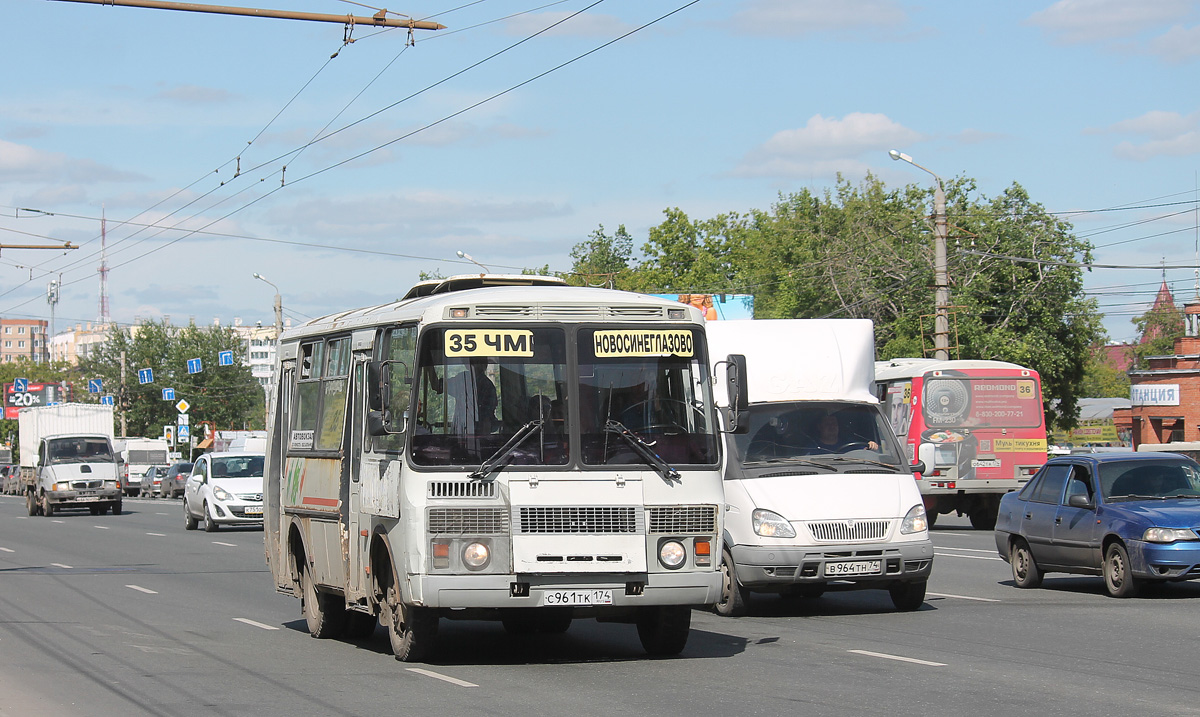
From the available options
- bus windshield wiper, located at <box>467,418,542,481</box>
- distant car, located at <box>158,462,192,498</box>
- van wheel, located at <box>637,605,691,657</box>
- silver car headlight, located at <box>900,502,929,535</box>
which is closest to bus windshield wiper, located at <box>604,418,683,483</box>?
bus windshield wiper, located at <box>467,418,542,481</box>

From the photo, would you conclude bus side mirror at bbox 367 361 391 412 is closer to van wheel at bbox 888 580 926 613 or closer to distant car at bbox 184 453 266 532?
van wheel at bbox 888 580 926 613

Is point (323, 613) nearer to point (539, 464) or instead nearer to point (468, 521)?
point (468, 521)

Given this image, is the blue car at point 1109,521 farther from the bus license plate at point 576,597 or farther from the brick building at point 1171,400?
the brick building at point 1171,400

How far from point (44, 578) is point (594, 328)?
470 inches

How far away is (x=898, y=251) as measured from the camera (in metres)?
57.9

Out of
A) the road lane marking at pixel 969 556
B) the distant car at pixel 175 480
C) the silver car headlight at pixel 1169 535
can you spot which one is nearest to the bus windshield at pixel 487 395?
the silver car headlight at pixel 1169 535

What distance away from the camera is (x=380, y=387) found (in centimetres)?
1053

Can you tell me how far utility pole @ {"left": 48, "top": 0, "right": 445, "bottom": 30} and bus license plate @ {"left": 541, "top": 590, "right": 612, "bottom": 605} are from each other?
7.74 m

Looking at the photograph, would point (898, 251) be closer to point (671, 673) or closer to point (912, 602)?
point (912, 602)

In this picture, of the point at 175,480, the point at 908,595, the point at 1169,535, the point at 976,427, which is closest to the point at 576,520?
the point at 908,595

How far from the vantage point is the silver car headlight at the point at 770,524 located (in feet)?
44.2

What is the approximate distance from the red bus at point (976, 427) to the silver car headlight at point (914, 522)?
14.4m

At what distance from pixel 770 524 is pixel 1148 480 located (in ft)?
15.0

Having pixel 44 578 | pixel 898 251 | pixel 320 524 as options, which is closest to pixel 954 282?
pixel 898 251
